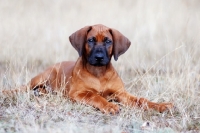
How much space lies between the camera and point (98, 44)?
6348 millimetres

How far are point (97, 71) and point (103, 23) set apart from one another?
4738 millimetres

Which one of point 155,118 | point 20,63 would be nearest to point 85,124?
point 155,118

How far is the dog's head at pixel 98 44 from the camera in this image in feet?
20.6

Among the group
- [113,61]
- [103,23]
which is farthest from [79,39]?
[103,23]

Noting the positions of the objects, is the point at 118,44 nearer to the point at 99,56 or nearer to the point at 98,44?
the point at 98,44

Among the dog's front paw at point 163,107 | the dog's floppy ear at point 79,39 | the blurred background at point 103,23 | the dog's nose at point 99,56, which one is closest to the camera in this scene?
the dog's front paw at point 163,107

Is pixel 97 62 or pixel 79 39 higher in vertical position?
pixel 79 39

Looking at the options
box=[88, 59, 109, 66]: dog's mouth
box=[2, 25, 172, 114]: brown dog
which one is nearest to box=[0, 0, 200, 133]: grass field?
box=[2, 25, 172, 114]: brown dog

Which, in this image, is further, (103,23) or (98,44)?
(103,23)

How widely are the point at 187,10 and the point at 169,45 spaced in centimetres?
270

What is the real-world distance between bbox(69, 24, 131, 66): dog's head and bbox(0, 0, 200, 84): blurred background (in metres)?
1.77

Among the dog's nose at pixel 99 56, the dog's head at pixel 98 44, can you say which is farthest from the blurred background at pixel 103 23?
the dog's nose at pixel 99 56

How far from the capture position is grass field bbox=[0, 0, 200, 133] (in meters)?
5.53

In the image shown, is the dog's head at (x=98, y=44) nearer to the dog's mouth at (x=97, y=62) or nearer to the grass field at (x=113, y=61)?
the dog's mouth at (x=97, y=62)
